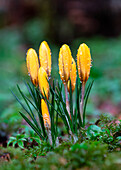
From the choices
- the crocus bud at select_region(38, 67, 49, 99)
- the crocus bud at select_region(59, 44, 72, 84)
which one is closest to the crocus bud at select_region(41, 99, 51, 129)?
the crocus bud at select_region(38, 67, 49, 99)

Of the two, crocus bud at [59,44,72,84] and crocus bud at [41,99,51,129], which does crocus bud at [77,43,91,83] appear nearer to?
crocus bud at [59,44,72,84]

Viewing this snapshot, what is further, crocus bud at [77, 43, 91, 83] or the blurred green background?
the blurred green background

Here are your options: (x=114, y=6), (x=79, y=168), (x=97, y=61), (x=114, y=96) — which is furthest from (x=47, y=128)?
(x=114, y=6)

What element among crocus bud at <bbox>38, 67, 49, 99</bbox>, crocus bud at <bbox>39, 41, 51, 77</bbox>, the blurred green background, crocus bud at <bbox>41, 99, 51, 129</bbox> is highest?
the blurred green background

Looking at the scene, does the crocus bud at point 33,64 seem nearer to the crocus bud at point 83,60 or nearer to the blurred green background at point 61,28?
the crocus bud at point 83,60

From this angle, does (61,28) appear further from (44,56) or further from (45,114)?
(45,114)

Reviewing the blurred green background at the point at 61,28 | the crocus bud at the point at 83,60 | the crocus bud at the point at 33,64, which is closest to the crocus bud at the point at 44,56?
the crocus bud at the point at 33,64

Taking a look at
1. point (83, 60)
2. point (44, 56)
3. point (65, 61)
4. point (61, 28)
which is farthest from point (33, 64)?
point (61, 28)
